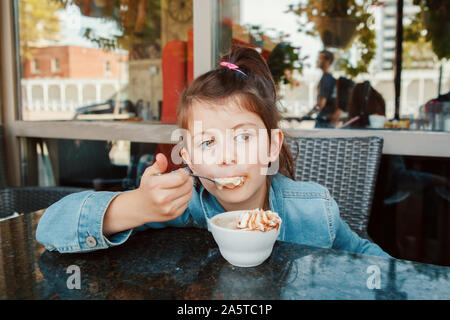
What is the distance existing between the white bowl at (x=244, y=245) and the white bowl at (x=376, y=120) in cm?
203

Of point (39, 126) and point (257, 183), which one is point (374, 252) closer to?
point (257, 183)

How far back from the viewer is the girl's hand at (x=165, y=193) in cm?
66

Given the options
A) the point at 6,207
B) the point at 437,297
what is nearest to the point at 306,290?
the point at 437,297

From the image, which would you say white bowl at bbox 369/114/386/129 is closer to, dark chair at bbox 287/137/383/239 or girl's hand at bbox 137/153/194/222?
dark chair at bbox 287/137/383/239

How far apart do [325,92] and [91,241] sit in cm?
369

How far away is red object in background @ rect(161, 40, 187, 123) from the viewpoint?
2363mm

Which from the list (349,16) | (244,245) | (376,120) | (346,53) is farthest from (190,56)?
(346,53)

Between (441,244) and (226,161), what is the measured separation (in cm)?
198

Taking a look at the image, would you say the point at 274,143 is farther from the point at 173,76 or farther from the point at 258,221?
the point at 173,76

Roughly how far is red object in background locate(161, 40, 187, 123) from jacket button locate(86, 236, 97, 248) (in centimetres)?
162

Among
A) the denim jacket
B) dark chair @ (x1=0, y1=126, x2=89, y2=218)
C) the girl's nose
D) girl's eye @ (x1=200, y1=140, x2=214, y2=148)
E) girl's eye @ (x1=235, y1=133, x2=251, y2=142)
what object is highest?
girl's eye @ (x1=235, y1=133, x2=251, y2=142)

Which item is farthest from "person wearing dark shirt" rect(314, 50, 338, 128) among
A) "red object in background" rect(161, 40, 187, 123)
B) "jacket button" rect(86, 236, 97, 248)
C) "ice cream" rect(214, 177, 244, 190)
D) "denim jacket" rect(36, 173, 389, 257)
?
"jacket button" rect(86, 236, 97, 248)

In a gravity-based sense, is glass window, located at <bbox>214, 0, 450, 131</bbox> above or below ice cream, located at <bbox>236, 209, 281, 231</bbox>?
above

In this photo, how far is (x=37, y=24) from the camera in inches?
117
